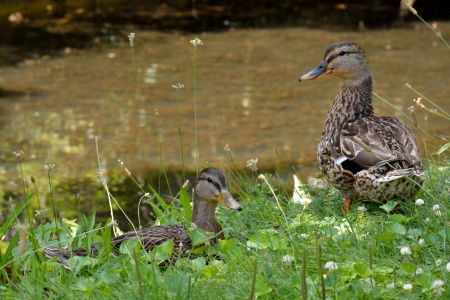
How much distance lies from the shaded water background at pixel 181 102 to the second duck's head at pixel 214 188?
1.50 meters

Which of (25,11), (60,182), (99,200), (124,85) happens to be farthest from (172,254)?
(25,11)

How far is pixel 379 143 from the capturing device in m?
4.49

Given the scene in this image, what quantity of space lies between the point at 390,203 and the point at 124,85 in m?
6.37

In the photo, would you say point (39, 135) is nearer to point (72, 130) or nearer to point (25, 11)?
point (72, 130)

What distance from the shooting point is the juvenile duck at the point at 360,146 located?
4.30m

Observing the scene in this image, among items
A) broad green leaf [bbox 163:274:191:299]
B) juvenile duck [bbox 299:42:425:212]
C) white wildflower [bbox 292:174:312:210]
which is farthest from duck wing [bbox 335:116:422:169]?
broad green leaf [bbox 163:274:191:299]

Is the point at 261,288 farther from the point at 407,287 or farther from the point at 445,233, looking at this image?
the point at 445,233

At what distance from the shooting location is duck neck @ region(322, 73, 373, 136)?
202 inches

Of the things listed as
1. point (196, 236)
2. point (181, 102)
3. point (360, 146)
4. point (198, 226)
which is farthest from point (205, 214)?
point (181, 102)

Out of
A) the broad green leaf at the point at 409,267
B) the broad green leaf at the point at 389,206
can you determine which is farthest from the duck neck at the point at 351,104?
the broad green leaf at the point at 409,267

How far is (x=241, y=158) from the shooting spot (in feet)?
24.8

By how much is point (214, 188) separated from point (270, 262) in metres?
0.83

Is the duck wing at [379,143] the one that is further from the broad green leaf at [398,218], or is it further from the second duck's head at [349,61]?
the second duck's head at [349,61]

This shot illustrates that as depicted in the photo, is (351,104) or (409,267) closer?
(409,267)
